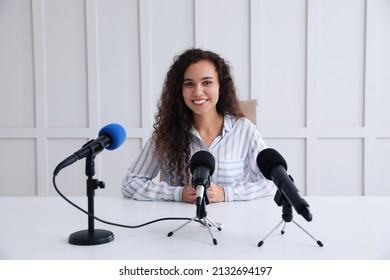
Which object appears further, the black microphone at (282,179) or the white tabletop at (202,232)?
the white tabletop at (202,232)

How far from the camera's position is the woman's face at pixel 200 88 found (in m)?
1.90

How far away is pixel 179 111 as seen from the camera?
6.60 feet

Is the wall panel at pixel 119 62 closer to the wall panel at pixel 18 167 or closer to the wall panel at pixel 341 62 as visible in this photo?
the wall panel at pixel 18 167

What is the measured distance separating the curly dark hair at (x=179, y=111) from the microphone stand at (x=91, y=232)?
741 mm

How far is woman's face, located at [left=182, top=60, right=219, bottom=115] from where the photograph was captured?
1.90 meters

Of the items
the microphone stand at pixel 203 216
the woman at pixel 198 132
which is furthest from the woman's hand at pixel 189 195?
the microphone stand at pixel 203 216

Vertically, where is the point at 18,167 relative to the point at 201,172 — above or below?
below

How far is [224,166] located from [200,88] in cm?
39

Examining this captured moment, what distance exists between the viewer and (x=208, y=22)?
355cm

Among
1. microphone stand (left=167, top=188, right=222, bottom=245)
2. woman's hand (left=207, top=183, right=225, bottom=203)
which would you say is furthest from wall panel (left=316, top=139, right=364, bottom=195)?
microphone stand (left=167, top=188, right=222, bottom=245)

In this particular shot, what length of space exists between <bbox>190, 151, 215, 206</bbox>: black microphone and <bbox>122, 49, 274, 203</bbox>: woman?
631 millimetres

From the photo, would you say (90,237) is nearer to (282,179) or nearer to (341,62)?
(282,179)

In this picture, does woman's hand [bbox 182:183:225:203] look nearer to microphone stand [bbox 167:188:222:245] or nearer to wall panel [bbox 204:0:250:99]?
microphone stand [bbox 167:188:222:245]

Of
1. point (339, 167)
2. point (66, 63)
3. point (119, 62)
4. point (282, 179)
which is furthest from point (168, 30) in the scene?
point (282, 179)
